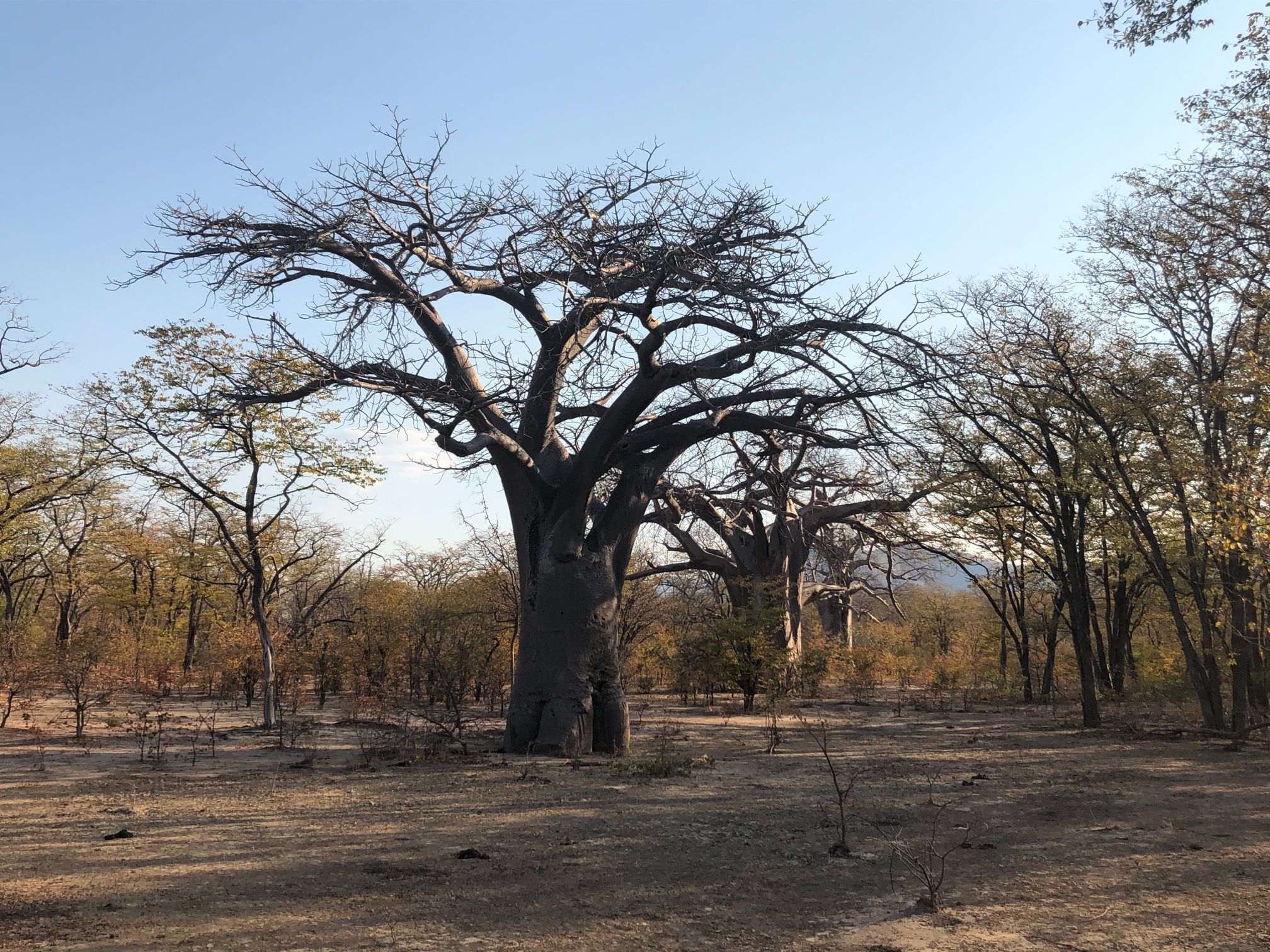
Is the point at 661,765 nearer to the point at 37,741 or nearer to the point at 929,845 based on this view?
the point at 929,845

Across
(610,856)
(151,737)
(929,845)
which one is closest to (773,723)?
(929,845)

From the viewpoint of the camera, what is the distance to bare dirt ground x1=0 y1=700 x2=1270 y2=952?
342 centimetres

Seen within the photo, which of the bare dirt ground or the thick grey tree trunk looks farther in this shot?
the thick grey tree trunk

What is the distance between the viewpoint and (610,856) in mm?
4633

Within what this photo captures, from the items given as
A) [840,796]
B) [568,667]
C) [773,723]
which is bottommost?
[773,723]

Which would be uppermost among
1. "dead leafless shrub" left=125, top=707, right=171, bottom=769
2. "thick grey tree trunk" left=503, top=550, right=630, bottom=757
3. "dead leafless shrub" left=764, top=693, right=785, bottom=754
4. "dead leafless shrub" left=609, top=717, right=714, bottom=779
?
"thick grey tree trunk" left=503, top=550, right=630, bottom=757

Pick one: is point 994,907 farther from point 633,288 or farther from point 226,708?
point 226,708

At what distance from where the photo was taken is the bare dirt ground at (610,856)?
135 inches

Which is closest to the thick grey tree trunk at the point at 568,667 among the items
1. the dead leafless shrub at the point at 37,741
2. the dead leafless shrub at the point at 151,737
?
the dead leafless shrub at the point at 151,737

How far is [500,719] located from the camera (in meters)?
12.2

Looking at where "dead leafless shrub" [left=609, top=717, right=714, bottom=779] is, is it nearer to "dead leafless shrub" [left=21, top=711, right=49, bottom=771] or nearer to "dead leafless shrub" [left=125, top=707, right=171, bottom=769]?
"dead leafless shrub" [left=125, top=707, right=171, bottom=769]

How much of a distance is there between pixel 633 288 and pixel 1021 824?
543 centimetres

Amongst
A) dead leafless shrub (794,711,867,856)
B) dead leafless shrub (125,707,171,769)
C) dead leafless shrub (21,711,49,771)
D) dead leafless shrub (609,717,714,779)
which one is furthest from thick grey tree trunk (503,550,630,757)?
dead leafless shrub (21,711,49,771)

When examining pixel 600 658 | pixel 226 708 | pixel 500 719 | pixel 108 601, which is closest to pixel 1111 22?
pixel 600 658
